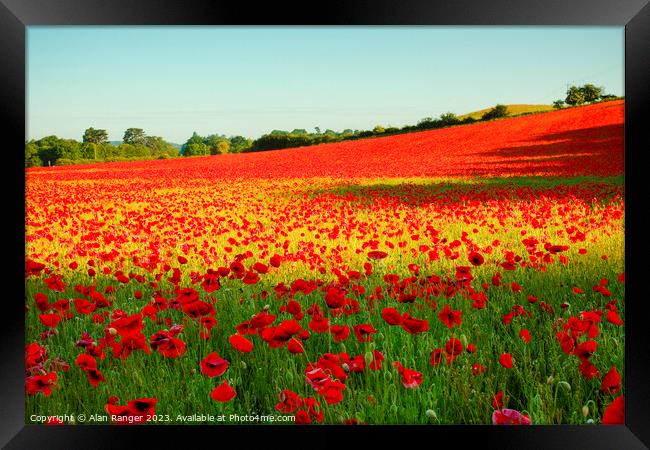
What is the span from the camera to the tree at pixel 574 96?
14.9ft

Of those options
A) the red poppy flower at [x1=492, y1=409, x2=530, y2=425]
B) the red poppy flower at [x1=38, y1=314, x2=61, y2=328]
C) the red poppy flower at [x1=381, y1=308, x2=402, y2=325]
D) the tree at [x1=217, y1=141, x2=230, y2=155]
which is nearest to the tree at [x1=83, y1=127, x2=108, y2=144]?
the tree at [x1=217, y1=141, x2=230, y2=155]

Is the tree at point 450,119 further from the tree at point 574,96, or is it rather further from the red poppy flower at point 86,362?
the red poppy flower at point 86,362

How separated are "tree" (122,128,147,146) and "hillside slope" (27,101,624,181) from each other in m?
1.72

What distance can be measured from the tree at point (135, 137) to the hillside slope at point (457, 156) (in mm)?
1716

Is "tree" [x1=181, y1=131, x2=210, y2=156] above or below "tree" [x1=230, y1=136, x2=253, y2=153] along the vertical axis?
below

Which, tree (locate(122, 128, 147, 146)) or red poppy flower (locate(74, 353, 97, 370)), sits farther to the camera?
tree (locate(122, 128, 147, 146))

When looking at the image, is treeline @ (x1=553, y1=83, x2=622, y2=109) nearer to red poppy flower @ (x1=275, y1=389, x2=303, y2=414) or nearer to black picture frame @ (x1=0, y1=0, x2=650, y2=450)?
black picture frame @ (x1=0, y1=0, x2=650, y2=450)

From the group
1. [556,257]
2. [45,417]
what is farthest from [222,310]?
[556,257]

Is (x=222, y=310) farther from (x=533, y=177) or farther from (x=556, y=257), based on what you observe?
(x=533, y=177)

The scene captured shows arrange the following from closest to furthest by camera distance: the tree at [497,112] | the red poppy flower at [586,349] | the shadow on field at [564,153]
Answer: the red poppy flower at [586,349]
the tree at [497,112]
the shadow on field at [564,153]

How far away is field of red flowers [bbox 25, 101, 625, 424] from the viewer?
6.81ft

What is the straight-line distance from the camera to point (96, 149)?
476 cm

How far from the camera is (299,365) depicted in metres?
2.39

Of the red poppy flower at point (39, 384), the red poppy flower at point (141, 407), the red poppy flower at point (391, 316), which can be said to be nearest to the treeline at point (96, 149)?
the red poppy flower at point (39, 384)
